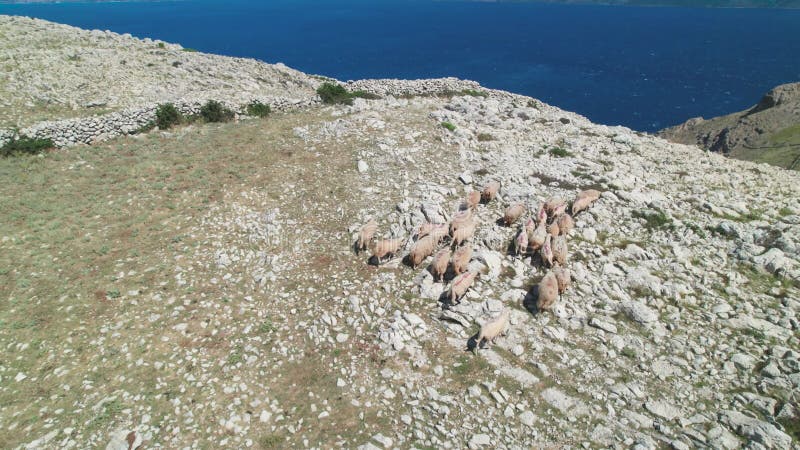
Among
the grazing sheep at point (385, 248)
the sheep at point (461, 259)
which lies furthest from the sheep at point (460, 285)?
the grazing sheep at point (385, 248)

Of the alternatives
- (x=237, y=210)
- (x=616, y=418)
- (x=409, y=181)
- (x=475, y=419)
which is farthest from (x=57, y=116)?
(x=616, y=418)

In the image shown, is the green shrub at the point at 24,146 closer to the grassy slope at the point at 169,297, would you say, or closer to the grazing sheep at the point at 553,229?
the grassy slope at the point at 169,297

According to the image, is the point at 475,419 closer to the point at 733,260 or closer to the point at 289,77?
the point at 733,260

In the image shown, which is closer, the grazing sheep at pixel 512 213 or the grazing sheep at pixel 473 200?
the grazing sheep at pixel 512 213

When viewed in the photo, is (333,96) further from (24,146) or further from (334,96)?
(24,146)

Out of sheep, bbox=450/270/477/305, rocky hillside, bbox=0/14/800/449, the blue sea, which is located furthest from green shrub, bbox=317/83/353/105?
the blue sea

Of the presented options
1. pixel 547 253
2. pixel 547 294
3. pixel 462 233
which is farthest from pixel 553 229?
pixel 547 294
